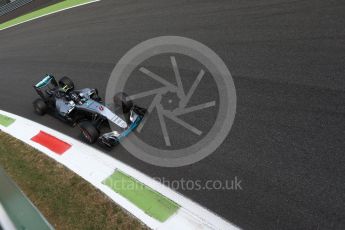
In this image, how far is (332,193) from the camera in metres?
4.59

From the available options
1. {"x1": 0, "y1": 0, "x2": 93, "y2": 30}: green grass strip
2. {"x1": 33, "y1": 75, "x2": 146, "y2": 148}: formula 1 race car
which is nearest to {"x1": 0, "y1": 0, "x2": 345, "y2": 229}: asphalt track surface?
{"x1": 33, "y1": 75, "x2": 146, "y2": 148}: formula 1 race car

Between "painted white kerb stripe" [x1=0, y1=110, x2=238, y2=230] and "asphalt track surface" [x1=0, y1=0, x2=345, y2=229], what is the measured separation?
0.57ft

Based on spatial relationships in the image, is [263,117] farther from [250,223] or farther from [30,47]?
[30,47]

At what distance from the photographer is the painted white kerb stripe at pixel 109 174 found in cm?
484

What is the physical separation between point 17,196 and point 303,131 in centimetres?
432

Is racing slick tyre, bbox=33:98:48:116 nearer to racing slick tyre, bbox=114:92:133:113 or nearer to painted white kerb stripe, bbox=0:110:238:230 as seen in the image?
painted white kerb stripe, bbox=0:110:238:230

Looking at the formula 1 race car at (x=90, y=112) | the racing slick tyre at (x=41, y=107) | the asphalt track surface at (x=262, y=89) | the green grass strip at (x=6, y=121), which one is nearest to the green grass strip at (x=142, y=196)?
the asphalt track surface at (x=262, y=89)

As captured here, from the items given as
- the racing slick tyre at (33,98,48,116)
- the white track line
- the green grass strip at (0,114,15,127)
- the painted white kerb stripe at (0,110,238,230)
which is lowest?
the green grass strip at (0,114,15,127)

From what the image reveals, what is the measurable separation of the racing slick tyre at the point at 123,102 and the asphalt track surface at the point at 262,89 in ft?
3.64

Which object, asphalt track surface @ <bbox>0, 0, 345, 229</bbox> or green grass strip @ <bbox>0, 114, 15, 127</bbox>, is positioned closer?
asphalt track surface @ <bbox>0, 0, 345, 229</bbox>

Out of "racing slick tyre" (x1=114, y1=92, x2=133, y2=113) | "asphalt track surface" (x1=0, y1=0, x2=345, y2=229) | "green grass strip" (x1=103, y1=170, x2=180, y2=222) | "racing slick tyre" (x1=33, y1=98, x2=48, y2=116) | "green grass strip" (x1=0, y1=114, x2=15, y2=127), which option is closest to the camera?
"asphalt track surface" (x1=0, y1=0, x2=345, y2=229)

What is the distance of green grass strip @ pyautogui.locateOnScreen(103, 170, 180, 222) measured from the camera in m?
5.12
